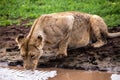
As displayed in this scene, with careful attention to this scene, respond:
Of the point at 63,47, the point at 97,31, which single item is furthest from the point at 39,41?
the point at 97,31

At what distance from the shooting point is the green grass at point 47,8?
13.7 meters

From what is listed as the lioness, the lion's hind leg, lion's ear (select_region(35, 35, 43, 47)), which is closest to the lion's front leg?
the lioness

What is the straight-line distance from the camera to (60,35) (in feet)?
33.1

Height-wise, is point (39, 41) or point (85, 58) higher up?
point (39, 41)

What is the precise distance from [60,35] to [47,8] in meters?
4.90

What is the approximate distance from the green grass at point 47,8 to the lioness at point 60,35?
1.89 m

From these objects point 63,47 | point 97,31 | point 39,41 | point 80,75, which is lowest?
point 80,75

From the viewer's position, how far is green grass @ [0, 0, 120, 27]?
1368cm

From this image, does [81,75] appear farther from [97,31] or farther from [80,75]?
[97,31]

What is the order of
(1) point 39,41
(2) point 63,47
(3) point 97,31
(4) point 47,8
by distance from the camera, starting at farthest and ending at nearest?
(4) point 47,8 → (3) point 97,31 → (2) point 63,47 → (1) point 39,41

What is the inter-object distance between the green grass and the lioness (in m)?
1.89

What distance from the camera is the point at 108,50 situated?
10.3 metres

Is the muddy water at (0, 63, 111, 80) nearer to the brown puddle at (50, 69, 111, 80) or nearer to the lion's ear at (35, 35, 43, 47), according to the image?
the brown puddle at (50, 69, 111, 80)

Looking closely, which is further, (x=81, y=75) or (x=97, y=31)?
(x=97, y=31)
